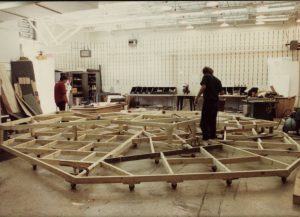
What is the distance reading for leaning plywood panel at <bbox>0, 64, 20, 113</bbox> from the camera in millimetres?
7902

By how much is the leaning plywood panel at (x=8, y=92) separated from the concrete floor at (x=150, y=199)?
13.8 ft

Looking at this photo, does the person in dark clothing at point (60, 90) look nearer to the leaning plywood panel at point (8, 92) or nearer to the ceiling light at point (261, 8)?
the leaning plywood panel at point (8, 92)

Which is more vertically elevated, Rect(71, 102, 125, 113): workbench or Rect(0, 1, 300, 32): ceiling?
Rect(0, 1, 300, 32): ceiling

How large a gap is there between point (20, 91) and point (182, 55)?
7.44 m

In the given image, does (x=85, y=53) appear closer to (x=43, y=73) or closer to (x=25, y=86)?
(x=43, y=73)

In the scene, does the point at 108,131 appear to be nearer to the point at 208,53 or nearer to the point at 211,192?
the point at 211,192

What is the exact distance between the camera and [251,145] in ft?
18.9

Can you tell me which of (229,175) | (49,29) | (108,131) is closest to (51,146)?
(108,131)

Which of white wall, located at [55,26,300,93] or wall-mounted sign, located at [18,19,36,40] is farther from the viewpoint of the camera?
white wall, located at [55,26,300,93]

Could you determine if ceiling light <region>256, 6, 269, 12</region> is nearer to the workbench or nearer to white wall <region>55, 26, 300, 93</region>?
white wall <region>55, 26, 300, 93</region>

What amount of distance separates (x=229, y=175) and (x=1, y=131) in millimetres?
4210

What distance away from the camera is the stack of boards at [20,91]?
7.95m

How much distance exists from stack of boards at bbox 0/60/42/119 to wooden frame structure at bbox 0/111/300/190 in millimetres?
1639

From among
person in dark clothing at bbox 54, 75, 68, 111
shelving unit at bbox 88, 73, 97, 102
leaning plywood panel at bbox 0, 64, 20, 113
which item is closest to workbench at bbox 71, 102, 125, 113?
person in dark clothing at bbox 54, 75, 68, 111
